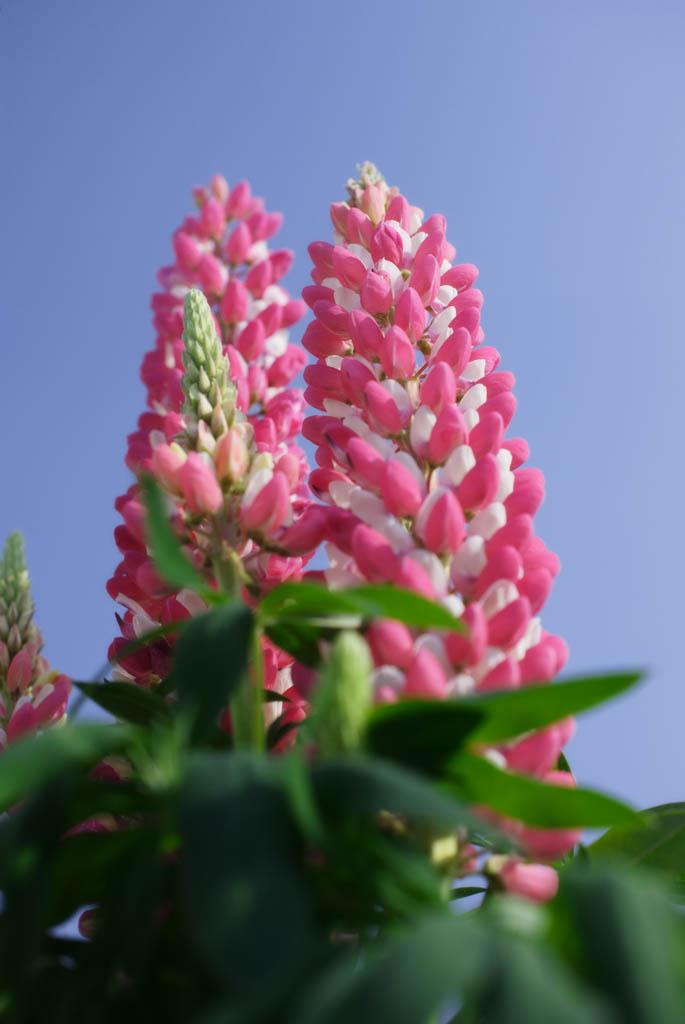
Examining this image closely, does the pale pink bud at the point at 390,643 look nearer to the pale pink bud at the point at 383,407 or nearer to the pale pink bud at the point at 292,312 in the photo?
the pale pink bud at the point at 383,407

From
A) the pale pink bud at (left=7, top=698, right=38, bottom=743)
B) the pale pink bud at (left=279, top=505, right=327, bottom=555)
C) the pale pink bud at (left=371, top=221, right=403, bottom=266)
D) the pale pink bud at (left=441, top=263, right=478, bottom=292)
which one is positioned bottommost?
the pale pink bud at (left=7, top=698, right=38, bottom=743)

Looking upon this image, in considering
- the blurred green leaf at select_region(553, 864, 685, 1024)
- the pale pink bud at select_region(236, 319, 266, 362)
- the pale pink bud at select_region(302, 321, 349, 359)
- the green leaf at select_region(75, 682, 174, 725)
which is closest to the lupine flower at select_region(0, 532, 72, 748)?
the green leaf at select_region(75, 682, 174, 725)

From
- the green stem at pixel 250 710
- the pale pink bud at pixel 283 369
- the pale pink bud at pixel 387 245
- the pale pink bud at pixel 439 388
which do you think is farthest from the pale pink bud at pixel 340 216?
the green stem at pixel 250 710

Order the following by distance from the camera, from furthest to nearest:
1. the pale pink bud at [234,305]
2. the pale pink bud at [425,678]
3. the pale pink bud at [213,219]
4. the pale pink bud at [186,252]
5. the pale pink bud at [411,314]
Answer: the pale pink bud at [213,219], the pale pink bud at [186,252], the pale pink bud at [234,305], the pale pink bud at [411,314], the pale pink bud at [425,678]

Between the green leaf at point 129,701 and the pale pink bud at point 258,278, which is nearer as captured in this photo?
the green leaf at point 129,701

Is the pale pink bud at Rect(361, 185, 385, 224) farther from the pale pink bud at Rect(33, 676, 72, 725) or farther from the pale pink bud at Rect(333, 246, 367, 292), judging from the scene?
the pale pink bud at Rect(33, 676, 72, 725)

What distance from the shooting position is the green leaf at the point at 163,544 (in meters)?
0.92

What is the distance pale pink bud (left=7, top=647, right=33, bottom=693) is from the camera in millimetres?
2002

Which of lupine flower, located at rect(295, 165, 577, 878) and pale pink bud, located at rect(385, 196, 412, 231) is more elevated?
pale pink bud, located at rect(385, 196, 412, 231)

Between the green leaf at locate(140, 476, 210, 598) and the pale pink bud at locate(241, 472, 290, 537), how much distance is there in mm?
418

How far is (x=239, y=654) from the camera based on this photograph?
91 centimetres

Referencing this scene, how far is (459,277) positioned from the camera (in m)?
1.96

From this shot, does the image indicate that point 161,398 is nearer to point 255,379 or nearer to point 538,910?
point 255,379

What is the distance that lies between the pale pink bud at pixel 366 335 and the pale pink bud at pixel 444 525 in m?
0.45
